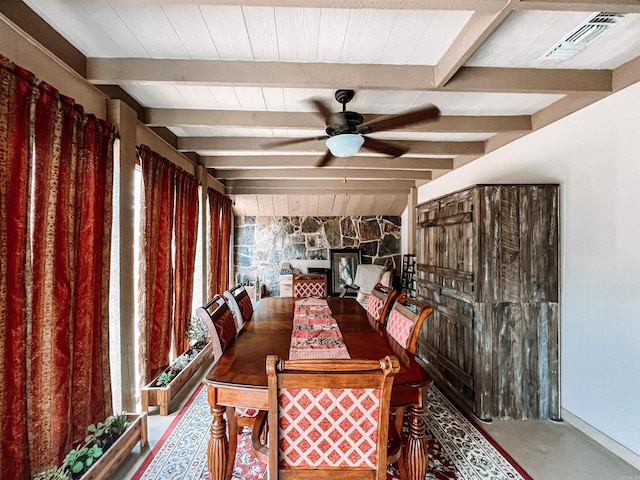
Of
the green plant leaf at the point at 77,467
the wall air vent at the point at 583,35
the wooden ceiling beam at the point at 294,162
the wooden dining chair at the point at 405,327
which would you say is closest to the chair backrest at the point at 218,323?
the green plant leaf at the point at 77,467

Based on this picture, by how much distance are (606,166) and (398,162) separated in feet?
7.45

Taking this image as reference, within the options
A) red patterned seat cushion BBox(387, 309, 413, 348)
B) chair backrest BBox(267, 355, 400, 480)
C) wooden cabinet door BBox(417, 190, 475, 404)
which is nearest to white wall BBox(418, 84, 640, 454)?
wooden cabinet door BBox(417, 190, 475, 404)

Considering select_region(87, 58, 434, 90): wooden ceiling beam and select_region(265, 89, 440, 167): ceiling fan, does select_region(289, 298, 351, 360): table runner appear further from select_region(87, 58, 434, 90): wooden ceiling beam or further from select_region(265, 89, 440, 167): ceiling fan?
select_region(87, 58, 434, 90): wooden ceiling beam

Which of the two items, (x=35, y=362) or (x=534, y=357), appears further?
(x=534, y=357)

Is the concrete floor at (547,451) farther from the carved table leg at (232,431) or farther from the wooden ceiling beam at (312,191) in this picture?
the wooden ceiling beam at (312,191)

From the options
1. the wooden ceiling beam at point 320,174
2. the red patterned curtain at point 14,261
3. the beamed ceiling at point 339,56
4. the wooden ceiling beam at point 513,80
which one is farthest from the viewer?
the wooden ceiling beam at point 320,174

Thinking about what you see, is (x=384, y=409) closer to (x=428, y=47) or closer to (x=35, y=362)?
(x=35, y=362)

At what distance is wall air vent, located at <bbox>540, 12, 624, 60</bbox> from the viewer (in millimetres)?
1557

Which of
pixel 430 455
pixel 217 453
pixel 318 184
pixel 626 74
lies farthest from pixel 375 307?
pixel 318 184

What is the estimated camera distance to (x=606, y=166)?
219cm

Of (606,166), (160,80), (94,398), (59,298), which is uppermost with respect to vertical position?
(160,80)

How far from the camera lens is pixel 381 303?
2662 mm

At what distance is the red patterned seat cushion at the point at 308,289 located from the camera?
3.94 meters

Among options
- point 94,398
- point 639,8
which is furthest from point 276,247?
point 639,8
